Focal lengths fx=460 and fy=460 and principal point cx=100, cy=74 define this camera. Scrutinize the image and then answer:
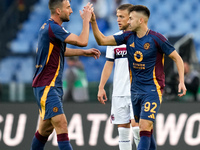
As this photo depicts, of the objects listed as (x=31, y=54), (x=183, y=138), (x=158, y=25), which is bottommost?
(x=183, y=138)

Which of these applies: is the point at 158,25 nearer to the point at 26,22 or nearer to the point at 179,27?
the point at 179,27

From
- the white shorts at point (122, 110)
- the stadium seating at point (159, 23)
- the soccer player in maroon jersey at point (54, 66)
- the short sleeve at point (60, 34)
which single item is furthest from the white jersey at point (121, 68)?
the stadium seating at point (159, 23)

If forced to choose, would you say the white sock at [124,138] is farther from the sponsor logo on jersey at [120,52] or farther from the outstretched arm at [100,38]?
the outstretched arm at [100,38]

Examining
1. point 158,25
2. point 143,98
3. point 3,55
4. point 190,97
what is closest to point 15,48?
point 3,55

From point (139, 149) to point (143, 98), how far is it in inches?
25.3

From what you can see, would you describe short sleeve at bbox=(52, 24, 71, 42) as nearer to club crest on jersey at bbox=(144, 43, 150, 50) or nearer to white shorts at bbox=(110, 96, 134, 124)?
club crest on jersey at bbox=(144, 43, 150, 50)

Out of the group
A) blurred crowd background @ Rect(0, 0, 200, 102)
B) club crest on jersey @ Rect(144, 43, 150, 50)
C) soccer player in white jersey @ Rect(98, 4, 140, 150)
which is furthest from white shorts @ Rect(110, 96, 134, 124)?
blurred crowd background @ Rect(0, 0, 200, 102)

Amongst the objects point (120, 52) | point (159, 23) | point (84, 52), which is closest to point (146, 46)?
point (84, 52)

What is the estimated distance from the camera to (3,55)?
14680 mm

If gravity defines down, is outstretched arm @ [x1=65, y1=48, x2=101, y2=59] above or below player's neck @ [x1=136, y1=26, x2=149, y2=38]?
below

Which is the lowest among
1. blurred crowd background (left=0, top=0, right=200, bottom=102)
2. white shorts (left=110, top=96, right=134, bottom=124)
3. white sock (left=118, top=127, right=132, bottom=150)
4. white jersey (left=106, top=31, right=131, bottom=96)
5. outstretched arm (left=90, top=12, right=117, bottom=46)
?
white sock (left=118, top=127, right=132, bottom=150)

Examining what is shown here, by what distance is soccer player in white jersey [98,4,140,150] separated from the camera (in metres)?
6.40

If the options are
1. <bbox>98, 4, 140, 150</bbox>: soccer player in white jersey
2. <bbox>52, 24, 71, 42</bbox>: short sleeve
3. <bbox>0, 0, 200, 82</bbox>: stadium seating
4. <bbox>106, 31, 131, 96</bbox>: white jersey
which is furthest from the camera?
<bbox>0, 0, 200, 82</bbox>: stadium seating

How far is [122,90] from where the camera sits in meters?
6.54
